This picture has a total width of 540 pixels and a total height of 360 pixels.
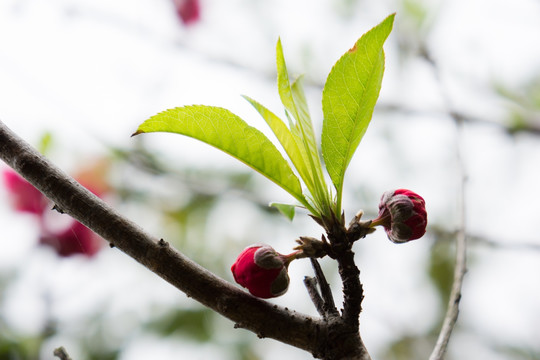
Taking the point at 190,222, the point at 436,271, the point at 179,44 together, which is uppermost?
the point at 179,44

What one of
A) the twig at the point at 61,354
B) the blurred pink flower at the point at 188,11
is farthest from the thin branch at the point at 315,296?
the blurred pink flower at the point at 188,11

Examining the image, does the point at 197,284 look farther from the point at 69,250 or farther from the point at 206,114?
the point at 69,250

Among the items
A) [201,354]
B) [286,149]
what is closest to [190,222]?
[201,354]

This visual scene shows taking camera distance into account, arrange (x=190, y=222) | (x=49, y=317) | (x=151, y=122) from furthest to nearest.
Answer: (x=190, y=222) < (x=49, y=317) < (x=151, y=122)

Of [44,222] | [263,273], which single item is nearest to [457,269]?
[263,273]

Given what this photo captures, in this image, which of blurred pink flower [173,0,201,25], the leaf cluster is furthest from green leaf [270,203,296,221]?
blurred pink flower [173,0,201,25]

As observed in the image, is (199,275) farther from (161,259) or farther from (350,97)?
(350,97)
